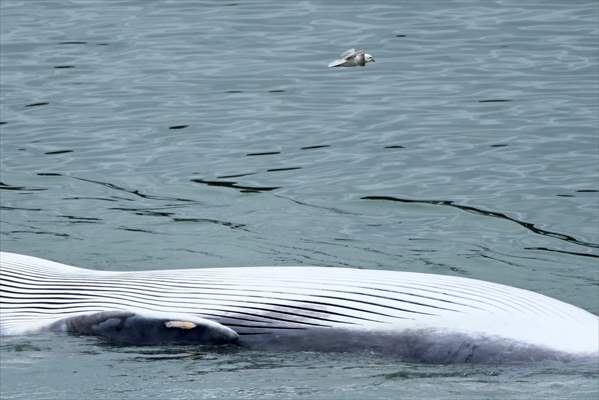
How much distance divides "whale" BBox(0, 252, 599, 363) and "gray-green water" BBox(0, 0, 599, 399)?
0.15 m

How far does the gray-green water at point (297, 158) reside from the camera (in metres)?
9.02

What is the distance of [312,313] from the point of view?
9.40 meters

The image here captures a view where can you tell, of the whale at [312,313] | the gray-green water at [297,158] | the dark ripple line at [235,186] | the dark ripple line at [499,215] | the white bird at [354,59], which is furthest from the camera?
the white bird at [354,59]

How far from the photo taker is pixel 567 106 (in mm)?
17266

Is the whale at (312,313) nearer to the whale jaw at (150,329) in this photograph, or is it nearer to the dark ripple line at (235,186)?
the whale jaw at (150,329)

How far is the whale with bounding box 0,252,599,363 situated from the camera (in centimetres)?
885

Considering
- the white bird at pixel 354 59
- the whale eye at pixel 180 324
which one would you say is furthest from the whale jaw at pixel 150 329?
the white bird at pixel 354 59

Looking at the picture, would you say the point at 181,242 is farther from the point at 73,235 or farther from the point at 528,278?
the point at 528,278

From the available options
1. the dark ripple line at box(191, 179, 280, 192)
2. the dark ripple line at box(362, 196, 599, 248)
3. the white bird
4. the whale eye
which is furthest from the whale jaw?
the white bird

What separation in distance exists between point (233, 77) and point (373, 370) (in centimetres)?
1060

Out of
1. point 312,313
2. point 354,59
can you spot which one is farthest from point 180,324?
point 354,59

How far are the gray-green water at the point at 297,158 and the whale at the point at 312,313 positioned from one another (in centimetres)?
15

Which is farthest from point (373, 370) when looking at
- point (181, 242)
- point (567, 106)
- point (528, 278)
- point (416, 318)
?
point (567, 106)

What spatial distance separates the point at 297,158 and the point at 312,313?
640 centimetres
